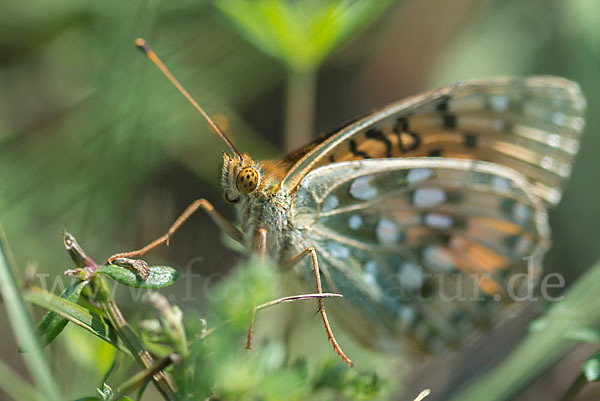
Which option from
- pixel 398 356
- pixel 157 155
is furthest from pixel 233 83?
pixel 398 356

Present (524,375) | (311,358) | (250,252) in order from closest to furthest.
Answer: (524,375), (250,252), (311,358)

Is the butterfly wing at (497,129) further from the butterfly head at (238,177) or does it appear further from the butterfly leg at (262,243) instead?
the butterfly leg at (262,243)

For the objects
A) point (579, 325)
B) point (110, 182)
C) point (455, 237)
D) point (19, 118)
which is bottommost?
point (579, 325)

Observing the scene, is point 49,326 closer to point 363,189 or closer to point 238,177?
point 238,177

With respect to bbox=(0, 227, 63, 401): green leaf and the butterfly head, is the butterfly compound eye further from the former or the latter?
bbox=(0, 227, 63, 401): green leaf

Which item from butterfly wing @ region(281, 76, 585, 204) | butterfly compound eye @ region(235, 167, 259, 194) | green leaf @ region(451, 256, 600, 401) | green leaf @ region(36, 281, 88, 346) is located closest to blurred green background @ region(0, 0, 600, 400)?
butterfly compound eye @ region(235, 167, 259, 194)

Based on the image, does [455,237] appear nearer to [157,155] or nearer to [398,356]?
[398,356]

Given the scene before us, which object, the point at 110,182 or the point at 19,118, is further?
the point at 19,118

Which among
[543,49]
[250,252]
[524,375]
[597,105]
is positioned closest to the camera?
[524,375]
